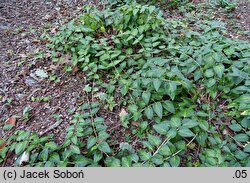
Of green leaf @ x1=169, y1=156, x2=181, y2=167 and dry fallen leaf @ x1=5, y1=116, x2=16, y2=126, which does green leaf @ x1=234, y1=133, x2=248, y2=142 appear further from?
dry fallen leaf @ x1=5, y1=116, x2=16, y2=126

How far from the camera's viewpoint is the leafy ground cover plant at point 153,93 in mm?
2047

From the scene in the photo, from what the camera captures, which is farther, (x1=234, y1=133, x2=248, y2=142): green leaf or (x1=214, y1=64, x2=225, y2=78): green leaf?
(x1=214, y1=64, x2=225, y2=78): green leaf

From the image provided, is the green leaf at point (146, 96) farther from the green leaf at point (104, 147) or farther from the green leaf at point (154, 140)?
the green leaf at point (104, 147)

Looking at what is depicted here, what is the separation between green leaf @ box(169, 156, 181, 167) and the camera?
1922mm

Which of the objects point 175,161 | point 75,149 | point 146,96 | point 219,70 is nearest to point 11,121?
point 75,149

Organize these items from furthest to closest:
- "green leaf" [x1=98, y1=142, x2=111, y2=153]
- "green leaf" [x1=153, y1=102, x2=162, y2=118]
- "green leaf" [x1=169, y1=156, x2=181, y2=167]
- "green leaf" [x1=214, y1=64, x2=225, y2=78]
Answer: "green leaf" [x1=214, y1=64, x2=225, y2=78]
"green leaf" [x1=153, y1=102, x2=162, y2=118]
"green leaf" [x1=98, y1=142, x2=111, y2=153]
"green leaf" [x1=169, y1=156, x2=181, y2=167]

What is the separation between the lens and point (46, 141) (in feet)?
7.26

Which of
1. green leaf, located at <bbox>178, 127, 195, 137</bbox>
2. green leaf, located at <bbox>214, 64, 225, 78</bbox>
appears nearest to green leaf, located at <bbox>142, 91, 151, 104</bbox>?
green leaf, located at <bbox>178, 127, 195, 137</bbox>

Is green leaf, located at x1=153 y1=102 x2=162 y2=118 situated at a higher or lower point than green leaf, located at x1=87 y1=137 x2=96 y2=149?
higher

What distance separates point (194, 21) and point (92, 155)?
2437 mm

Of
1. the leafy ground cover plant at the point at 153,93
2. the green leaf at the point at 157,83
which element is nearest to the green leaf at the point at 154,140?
the leafy ground cover plant at the point at 153,93

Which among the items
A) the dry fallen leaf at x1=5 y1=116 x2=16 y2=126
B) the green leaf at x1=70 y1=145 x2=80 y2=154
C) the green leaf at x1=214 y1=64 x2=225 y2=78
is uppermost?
the green leaf at x1=214 y1=64 x2=225 y2=78

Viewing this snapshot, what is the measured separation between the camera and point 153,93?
2.38 metres
